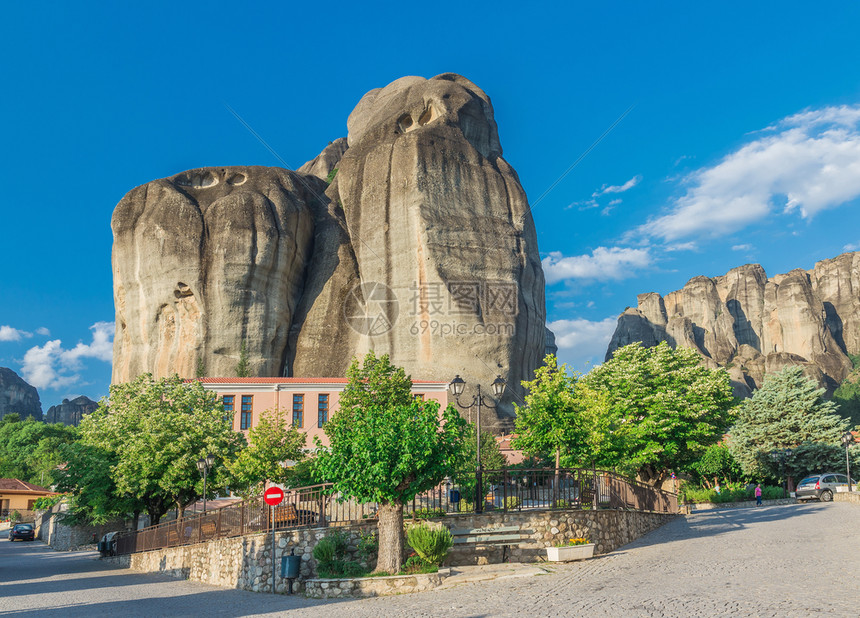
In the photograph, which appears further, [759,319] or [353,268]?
[759,319]

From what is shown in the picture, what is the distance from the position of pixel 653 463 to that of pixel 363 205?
1391 inches

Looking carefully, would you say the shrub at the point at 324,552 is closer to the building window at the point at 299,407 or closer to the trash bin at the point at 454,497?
the trash bin at the point at 454,497

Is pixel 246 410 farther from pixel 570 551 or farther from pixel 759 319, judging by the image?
pixel 759 319

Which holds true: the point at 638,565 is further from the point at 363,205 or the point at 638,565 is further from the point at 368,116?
the point at 368,116

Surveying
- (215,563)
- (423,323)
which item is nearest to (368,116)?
(423,323)

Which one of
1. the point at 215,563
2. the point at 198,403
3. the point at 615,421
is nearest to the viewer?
the point at 215,563

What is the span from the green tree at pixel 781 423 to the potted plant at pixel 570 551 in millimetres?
26040

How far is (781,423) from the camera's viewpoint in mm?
38938

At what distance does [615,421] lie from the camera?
22.3m

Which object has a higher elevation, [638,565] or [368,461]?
[368,461]

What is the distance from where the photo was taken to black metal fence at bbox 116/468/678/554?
15742 mm

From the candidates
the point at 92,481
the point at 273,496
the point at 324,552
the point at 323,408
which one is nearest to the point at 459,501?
the point at 324,552

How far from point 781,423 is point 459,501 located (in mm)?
29964

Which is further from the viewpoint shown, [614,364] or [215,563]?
[614,364]
